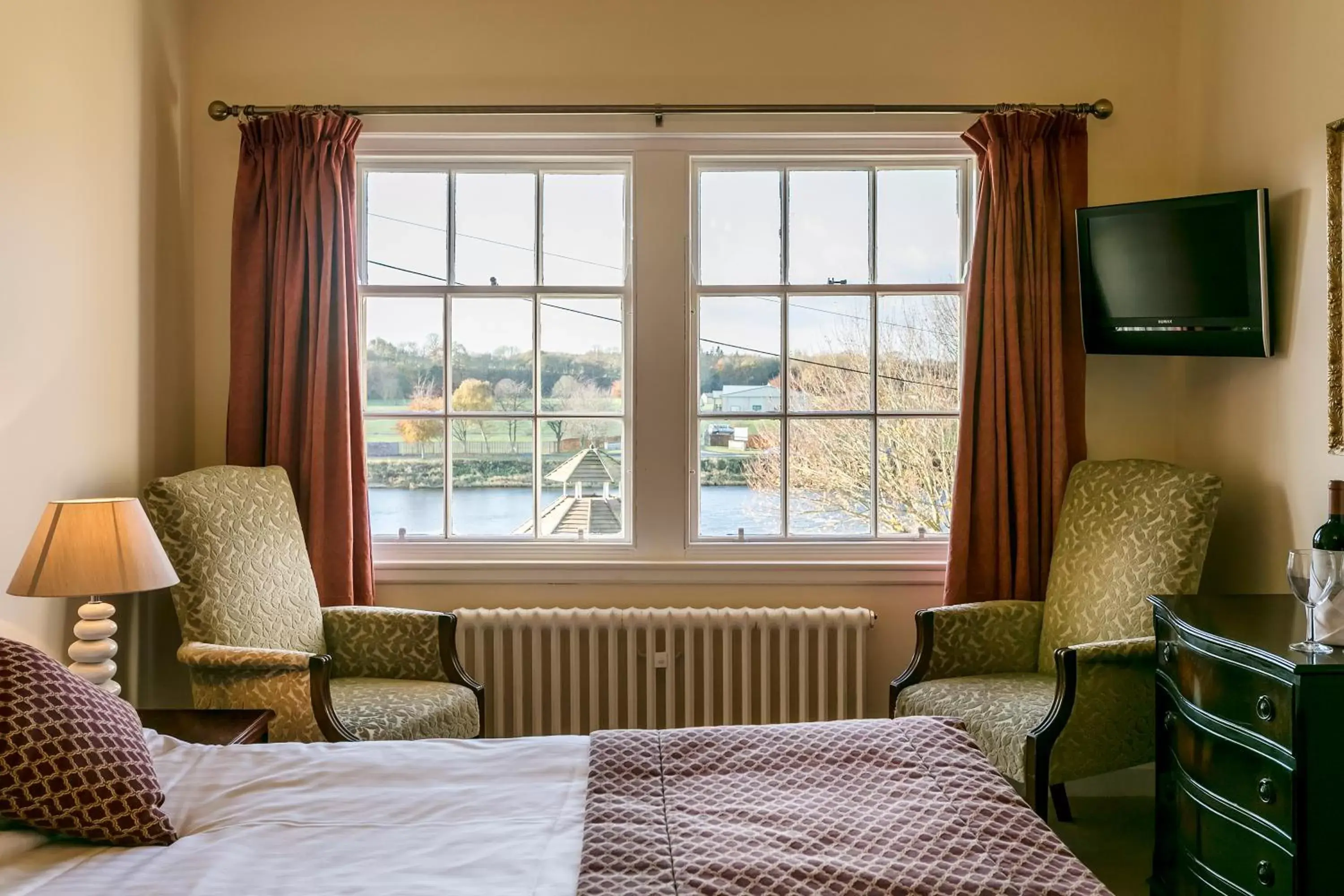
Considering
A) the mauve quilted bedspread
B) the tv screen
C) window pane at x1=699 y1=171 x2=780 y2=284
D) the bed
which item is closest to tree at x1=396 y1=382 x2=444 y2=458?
window pane at x1=699 y1=171 x2=780 y2=284

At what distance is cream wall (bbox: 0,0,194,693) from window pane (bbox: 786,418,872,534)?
7.13 ft

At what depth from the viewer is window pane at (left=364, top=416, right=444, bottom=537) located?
12.7ft

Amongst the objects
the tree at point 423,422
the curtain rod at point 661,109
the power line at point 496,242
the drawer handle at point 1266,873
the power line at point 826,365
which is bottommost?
the drawer handle at point 1266,873

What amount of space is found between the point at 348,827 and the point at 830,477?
8.00ft

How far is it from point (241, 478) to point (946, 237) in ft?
8.36

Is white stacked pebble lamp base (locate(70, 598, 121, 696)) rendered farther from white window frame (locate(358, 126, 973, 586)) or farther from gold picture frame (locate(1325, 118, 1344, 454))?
gold picture frame (locate(1325, 118, 1344, 454))

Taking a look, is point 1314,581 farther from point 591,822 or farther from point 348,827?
point 348,827

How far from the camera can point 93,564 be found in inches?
104

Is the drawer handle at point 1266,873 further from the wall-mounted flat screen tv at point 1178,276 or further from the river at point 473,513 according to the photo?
the river at point 473,513

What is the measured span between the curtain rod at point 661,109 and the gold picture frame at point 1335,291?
93 cm

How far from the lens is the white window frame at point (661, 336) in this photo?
12.1ft

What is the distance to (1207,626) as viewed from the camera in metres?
2.43

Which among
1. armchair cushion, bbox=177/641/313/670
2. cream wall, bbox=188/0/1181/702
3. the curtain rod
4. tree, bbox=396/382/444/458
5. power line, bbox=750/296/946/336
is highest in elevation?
cream wall, bbox=188/0/1181/702

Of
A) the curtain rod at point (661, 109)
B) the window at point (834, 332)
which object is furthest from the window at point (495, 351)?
the window at point (834, 332)
